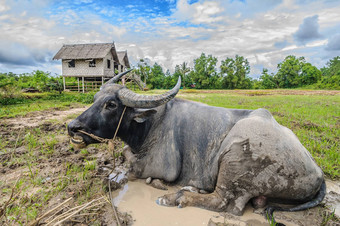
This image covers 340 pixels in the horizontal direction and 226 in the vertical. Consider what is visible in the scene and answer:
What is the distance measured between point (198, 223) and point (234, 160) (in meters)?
0.81

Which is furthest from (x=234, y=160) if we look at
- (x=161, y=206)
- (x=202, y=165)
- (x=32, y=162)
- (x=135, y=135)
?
(x=32, y=162)

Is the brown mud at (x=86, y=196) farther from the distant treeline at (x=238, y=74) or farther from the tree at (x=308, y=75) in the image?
the tree at (x=308, y=75)

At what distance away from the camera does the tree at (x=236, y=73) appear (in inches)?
2032

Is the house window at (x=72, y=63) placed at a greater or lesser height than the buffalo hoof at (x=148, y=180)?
greater

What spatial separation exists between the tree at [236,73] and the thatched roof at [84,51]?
3553 centimetres

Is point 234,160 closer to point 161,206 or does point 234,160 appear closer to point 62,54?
point 161,206

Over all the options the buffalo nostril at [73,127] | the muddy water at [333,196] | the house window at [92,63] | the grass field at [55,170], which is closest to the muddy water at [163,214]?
the grass field at [55,170]

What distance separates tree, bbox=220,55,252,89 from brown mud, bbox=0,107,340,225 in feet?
169

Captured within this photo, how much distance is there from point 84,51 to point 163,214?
25.9m

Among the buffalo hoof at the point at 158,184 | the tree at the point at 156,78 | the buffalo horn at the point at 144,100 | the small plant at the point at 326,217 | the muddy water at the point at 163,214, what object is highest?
the tree at the point at 156,78

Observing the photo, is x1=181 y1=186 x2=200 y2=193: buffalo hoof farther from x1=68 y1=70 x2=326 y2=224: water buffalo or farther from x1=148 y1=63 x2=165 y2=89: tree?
x1=148 y1=63 x2=165 y2=89: tree

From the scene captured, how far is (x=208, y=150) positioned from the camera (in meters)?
2.66

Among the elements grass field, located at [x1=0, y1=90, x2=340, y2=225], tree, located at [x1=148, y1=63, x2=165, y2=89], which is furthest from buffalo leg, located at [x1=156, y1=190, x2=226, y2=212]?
tree, located at [x1=148, y1=63, x2=165, y2=89]

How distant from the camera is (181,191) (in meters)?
2.53
